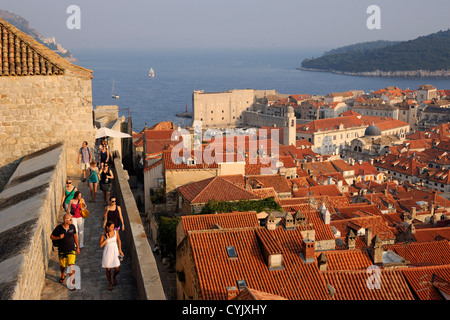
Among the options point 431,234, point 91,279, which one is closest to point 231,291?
point 91,279

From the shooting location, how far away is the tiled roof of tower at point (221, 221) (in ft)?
45.9

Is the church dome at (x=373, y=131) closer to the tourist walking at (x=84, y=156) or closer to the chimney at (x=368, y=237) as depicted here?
Result: the chimney at (x=368, y=237)

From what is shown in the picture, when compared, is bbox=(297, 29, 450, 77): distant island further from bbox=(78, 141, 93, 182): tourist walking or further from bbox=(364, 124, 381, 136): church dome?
bbox=(78, 141, 93, 182): tourist walking

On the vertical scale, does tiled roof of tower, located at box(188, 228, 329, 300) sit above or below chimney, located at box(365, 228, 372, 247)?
above

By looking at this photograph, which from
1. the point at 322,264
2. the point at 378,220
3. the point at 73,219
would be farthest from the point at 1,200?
the point at 378,220

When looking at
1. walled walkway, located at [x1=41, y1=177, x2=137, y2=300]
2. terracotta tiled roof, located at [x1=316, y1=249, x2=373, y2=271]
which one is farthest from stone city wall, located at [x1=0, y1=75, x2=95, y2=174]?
terracotta tiled roof, located at [x1=316, y1=249, x2=373, y2=271]

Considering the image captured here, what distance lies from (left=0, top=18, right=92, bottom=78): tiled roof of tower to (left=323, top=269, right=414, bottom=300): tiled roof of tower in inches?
256

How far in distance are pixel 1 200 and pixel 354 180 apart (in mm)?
36193

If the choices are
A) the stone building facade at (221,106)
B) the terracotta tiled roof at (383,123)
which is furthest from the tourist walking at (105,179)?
the stone building facade at (221,106)

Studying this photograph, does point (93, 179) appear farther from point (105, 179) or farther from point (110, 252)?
point (110, 252)

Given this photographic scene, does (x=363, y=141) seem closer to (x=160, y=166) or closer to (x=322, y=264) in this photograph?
(x=160, y=166)

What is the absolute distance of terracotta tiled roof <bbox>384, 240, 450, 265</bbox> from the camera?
54.7ft
